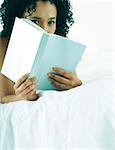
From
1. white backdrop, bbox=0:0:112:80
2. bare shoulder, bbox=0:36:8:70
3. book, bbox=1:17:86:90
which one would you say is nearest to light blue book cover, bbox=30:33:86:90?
book, bbox=1:17:86:90

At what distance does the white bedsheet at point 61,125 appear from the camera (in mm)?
850

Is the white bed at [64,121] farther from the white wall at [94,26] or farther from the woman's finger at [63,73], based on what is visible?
the white wall at [94,26]

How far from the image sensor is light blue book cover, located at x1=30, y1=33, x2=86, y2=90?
105 centimetres

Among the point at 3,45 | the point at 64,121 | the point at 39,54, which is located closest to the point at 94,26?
the point at 3,45

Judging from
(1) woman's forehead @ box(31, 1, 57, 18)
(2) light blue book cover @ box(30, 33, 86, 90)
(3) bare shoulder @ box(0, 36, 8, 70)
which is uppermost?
(1) woman's forehead @ box(31, 1, 57, 18)

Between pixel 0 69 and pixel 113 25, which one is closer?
pixel 0 69

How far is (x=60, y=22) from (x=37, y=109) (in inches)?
25.3

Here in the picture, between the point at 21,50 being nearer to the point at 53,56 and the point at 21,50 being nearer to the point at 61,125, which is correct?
the point at 53,56

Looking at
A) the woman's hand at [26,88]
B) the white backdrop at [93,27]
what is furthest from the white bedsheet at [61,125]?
the white backdrop at [93,27]

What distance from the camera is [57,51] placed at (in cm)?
110

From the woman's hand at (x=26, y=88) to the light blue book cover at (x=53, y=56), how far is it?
0.02 m

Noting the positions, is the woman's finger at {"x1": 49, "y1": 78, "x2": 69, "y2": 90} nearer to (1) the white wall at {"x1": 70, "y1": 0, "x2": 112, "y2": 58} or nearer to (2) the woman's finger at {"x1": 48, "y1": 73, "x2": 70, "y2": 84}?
(2) the woman's finger at {"x1": 48, "y1": 73, "x2": 70, "y2": 84}

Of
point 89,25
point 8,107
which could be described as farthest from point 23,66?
point 89,25

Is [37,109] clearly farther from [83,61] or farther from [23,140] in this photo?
[83,61]
